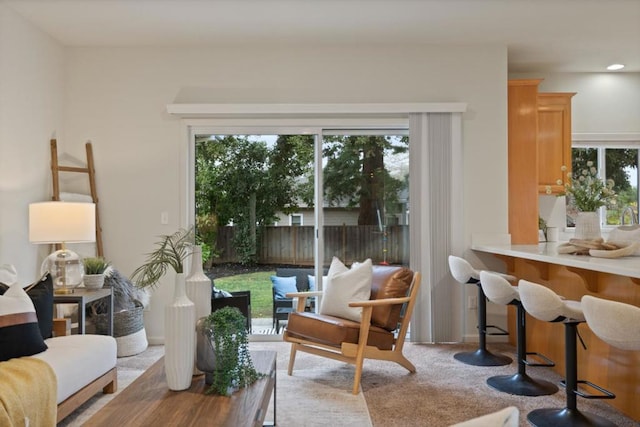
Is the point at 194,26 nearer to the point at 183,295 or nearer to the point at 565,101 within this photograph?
the point at 183,295

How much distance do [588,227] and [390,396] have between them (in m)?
1.91

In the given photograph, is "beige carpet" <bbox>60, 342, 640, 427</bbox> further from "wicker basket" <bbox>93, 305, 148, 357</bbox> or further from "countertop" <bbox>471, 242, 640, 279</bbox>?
"countertop" <bbox>471, 242, 640, 279</bbox>

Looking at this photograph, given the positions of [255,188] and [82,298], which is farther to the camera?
[255,188]

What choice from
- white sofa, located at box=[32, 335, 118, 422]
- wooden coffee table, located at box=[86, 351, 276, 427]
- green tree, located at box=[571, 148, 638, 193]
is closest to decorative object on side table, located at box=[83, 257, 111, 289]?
white sofa, located at box=[32, 335, 118, 422]

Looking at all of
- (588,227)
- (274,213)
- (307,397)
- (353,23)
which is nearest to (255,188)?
(274,213)

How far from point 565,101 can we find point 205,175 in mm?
3492

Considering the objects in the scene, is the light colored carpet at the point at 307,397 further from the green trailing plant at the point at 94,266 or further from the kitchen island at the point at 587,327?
the kitchen island at the point at 587,327

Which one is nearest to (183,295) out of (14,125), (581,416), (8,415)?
(8,415)

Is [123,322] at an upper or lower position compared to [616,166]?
lower

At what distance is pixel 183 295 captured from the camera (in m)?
2.27

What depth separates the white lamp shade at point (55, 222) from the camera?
356cm

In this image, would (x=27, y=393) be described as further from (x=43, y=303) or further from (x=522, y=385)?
(x=522, y=385)

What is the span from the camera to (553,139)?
4.97 m

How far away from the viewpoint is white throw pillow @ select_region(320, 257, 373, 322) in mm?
3629
